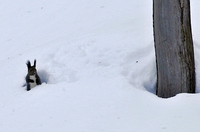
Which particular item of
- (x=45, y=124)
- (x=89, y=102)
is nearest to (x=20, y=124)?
(x=45, y=124)

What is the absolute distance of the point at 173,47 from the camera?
530 cm

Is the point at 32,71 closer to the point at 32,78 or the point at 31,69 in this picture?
the point at 31,69

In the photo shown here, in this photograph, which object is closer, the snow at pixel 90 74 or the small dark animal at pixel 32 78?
the snow at pixel 90 74

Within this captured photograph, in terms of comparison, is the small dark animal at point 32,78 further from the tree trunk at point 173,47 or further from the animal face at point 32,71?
the tree trunk at point 173,47

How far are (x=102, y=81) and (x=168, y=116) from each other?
4.27ft

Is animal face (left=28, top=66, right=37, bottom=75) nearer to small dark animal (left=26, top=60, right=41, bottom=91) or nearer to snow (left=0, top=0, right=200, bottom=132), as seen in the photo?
small dark animal (left=26, top=60, right=41, bottom=91)

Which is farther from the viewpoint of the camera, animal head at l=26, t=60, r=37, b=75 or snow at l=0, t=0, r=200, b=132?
animal head at l=26, t=60, r=37, b=75

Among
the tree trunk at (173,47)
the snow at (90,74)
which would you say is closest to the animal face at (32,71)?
the snow at (90,74)

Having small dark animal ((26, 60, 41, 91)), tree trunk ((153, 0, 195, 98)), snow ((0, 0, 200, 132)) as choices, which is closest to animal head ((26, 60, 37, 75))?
small dark animal ((26, 60, 41, 91))

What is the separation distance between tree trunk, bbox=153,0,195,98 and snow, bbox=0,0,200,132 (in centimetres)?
22

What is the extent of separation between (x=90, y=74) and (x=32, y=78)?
3.13 feet

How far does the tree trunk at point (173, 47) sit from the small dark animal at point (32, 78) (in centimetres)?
204

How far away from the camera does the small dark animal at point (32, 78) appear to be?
6.54 metres

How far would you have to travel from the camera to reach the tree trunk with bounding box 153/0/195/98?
16.9ft
